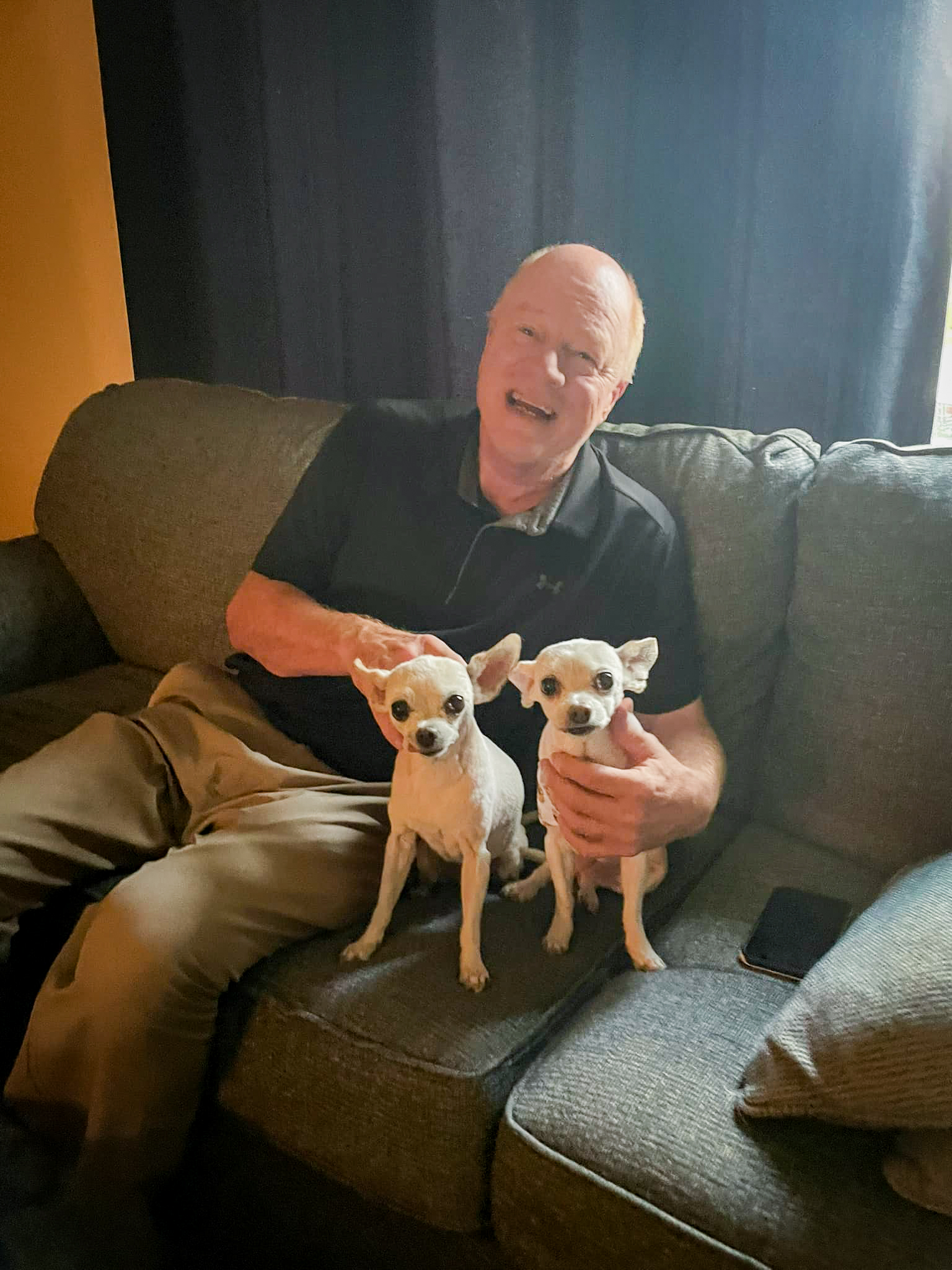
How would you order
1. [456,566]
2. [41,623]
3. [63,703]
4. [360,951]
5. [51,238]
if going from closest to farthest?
[360,951], [456,566], [63,703], [41,623], [51,238]

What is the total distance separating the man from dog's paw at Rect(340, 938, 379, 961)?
51mm

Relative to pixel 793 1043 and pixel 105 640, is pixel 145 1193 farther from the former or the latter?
pixel 105 640

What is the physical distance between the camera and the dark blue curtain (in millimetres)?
1291

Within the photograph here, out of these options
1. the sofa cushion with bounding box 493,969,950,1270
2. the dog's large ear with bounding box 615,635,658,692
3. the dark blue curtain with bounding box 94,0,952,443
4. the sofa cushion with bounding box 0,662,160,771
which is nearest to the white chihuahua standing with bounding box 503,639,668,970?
the dog's large ear with bounding box 615,635,658,692

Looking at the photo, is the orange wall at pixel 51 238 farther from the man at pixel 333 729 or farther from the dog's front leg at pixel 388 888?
the dog's front leg at pixel 388 888

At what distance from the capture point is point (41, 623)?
66.1 inches

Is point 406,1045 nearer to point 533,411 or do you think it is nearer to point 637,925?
point 637,925

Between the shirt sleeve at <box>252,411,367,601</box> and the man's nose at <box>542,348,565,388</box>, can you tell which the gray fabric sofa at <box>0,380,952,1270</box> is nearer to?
the shirt sleeve at <box>252,411,367,601</box>

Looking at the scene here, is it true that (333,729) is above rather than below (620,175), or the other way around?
below

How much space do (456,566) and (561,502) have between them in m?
0.14

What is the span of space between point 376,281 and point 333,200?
0.17 meters

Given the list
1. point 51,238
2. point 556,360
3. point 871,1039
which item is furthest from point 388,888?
point 51,238

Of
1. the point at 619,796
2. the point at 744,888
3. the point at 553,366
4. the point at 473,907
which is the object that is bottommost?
the point at 744,888

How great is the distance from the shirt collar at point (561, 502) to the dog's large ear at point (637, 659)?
0.65 ft
